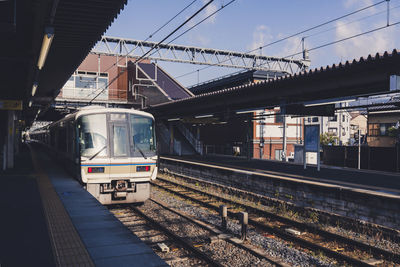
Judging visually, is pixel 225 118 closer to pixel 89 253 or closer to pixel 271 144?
pixel 271 144

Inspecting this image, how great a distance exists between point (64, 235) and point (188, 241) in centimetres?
273

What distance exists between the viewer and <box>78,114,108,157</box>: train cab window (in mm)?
10406

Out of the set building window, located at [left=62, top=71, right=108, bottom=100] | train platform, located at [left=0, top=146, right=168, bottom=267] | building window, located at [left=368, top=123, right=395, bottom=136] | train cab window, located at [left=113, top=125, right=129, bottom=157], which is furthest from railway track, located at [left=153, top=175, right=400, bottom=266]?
building window, located at [left=62, top=71, right=108, bottom=100]

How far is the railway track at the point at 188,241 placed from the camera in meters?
6.64

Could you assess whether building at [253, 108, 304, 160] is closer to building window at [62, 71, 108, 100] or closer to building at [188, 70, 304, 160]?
building at [188, 70, 304, 160]

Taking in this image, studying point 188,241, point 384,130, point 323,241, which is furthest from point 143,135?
point 384,130

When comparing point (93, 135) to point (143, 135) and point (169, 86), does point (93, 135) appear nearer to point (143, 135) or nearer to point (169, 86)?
point (143, 135)

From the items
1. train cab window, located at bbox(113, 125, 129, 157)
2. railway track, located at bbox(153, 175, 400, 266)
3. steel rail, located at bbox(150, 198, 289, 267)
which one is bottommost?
railway track, located at bbox(153, 175, 400, 266)

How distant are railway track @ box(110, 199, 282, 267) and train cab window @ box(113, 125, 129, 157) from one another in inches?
73.6

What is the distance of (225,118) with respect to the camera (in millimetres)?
21844

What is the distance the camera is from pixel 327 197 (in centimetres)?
1088

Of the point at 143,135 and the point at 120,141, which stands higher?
the point at 143,135

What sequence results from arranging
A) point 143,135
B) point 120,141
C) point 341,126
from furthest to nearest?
point 341,126 < point 143,135 < point 120,141

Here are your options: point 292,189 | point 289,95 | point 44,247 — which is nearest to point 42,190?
point 44,247
